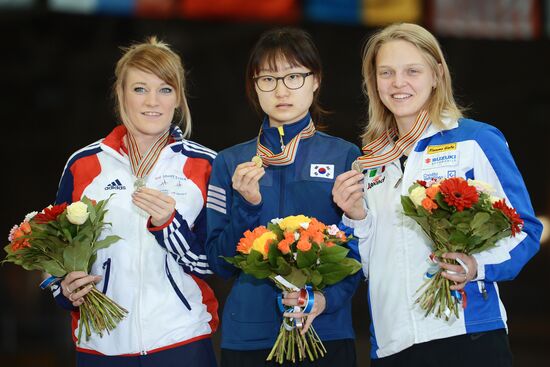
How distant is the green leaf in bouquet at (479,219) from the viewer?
8.27ft

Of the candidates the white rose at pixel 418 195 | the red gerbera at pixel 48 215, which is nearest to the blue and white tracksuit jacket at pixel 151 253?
the red gerbera at pixel 48 215

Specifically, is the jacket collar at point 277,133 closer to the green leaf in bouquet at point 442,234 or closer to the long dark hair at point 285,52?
the long dark hair at point 285,52

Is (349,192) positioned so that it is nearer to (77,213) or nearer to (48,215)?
(77,213)

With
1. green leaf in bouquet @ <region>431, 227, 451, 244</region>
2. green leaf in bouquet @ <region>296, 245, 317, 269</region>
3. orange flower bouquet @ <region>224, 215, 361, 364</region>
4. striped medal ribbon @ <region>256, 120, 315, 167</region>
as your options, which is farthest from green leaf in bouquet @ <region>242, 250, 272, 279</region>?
green leaf in bouquet @ <region>431, 227, 451, 244</region>

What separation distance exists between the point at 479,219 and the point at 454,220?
8cm

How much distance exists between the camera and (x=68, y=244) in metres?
2.98

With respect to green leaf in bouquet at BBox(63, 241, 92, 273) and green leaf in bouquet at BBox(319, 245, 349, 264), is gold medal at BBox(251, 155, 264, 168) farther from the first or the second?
green leaf in bouquet at BBox(63, 241, 92, 273)

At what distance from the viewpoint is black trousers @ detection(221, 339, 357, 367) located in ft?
9.39

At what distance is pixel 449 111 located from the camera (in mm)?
2922

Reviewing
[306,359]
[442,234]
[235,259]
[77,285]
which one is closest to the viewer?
[442,234]

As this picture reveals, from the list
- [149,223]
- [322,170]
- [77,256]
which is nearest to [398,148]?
[322,170]

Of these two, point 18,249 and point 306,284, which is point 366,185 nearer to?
point 306,284

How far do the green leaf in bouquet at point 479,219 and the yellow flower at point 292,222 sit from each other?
1.70 feet

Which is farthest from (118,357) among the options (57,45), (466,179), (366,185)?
(57,45)
